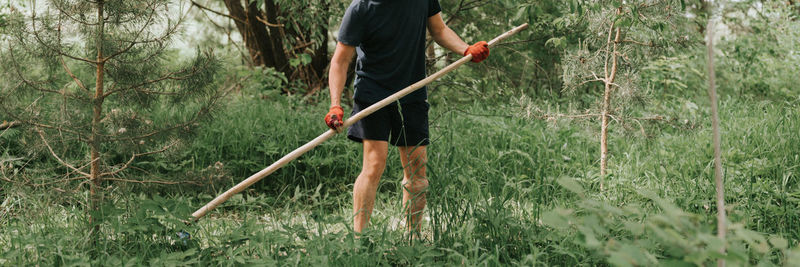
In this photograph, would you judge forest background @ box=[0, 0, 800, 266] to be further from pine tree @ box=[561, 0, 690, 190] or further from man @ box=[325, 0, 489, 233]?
man @ box=[325, 0, 489, 233]

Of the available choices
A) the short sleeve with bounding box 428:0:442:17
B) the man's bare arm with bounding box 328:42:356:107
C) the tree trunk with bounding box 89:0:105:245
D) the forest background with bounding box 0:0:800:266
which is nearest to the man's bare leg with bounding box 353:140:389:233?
the forest background with bounding box 0:0:800:266

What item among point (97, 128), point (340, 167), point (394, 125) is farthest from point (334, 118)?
point (340, 167)

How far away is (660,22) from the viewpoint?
3.62m

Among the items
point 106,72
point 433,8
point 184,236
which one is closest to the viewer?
point 184,236

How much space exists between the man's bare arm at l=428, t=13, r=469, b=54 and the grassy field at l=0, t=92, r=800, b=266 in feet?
1.57

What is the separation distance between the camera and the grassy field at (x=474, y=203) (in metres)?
2.57

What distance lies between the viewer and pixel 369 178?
3.34m

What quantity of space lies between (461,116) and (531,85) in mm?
2776

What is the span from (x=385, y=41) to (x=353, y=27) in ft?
0.67

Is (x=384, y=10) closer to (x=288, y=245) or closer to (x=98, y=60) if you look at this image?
(x=288, y=245)

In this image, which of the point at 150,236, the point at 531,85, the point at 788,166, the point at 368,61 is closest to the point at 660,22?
the point at 788,166

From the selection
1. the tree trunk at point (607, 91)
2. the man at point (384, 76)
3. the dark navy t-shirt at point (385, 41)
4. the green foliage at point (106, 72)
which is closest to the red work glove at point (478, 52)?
the man at point (384, 76)

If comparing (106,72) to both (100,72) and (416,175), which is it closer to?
(100,72)

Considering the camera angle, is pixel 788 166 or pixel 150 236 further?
pixel 788 166
